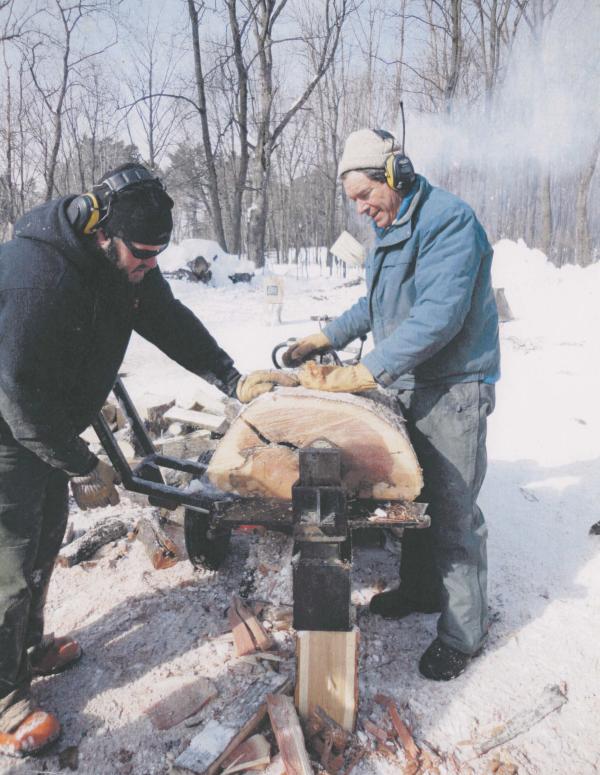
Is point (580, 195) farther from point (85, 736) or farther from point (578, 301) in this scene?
point (85, 736)

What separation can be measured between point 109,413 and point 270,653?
9.71 feet

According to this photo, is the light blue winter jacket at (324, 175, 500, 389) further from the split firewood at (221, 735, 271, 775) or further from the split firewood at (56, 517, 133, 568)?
the split firewood at (56, 517, 133, 568)

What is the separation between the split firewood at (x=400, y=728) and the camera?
197cm

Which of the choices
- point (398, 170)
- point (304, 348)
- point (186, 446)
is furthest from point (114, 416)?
point (398, 170)

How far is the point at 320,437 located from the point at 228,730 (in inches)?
45.3

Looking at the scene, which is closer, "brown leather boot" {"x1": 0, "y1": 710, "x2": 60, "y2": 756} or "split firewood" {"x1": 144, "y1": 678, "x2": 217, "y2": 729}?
"brown leather boot" {"x1": 0, "y1": 710, "x2": 60, "y2": 756}

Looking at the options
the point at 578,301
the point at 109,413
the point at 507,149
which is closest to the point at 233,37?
the point at 507,149

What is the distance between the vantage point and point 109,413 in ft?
15.5

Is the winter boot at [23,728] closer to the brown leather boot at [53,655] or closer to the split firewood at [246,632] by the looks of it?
the brown leather boot at [53,655]

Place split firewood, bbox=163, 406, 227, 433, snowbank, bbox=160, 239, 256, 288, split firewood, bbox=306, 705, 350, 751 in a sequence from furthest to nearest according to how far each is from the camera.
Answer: snowbank, bbox=160, 239, 256, 288 → split firewood, bbox=163, 406, 227, 433 → split firewood, bbox=306, 705, 350, 751

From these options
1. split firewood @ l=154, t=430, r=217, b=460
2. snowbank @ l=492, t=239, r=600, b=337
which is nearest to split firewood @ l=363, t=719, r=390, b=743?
split firewood @ l=154, t=430, r=217, b=460

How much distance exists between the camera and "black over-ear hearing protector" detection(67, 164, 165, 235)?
1927 millimetres

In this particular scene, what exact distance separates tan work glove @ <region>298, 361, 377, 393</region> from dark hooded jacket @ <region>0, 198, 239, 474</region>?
84 centimetres

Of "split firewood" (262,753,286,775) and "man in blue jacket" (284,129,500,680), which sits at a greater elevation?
"man in blue jacket" (284,129,500,680)
